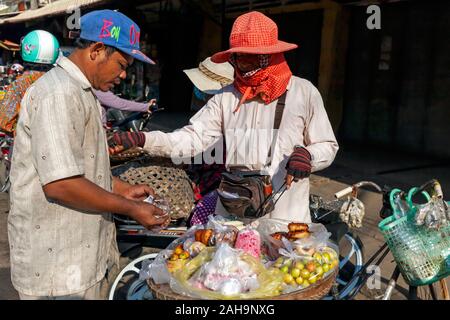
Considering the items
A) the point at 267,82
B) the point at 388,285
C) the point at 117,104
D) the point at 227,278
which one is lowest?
the point at 388,285

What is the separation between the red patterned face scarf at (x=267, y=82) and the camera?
8.02ft

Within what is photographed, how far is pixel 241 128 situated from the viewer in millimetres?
2619

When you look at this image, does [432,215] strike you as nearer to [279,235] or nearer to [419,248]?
[419,248]

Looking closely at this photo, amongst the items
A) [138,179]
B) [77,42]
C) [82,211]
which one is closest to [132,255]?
[138,179]

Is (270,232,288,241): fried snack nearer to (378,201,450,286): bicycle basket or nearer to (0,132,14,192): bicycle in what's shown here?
(378,201,450,286): bicycle basket

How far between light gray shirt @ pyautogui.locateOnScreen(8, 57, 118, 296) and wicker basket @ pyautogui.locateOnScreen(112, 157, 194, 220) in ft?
4.58

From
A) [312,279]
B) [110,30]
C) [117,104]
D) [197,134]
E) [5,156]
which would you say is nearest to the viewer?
[110,30]

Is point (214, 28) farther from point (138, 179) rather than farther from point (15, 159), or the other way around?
point (15, 159)

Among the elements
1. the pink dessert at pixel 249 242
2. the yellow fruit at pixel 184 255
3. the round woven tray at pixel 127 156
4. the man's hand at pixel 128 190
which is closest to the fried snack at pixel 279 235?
the pink dessert at pixel 249 242

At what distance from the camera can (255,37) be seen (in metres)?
2.38

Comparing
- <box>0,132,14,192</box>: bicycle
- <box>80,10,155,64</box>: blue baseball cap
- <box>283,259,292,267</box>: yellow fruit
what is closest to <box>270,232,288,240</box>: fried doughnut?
<box>283,259,292,267</box>: yellow fruit

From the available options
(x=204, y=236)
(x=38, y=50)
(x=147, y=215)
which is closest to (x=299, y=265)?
(x=204, y=236)

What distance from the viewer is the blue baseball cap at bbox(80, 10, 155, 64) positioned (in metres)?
1.72

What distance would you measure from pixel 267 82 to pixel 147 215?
106 cm
